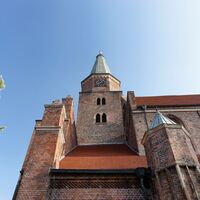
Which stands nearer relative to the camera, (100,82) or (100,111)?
(100,111)

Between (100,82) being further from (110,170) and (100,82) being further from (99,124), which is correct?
(110,170)

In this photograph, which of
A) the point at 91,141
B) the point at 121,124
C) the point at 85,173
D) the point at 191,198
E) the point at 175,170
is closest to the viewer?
the point at 191,198

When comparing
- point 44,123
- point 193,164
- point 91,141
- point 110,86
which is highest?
point 110,86

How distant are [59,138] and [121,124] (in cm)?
941

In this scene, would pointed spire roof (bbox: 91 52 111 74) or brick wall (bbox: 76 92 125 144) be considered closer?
brick wall (bbox: 76 92 125 144)

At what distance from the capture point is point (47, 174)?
814 cm

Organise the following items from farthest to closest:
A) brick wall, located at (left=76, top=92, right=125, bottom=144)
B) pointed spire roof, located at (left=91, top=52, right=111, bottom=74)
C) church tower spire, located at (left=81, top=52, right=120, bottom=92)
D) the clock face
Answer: pointed spire roof, located at (left=91, top=52, right=111, bottom=74) < the clock face < church tower spire, located at (left=81, top=52, right=120, bottom=92) < brick wall, located at (left=76, top=92, right=125, bottom=144)

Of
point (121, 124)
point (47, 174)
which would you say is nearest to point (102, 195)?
point (47, 174)

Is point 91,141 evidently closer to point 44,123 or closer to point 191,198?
point 44,123

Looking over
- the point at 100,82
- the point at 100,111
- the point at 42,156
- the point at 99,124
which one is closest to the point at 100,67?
the point at 100,82

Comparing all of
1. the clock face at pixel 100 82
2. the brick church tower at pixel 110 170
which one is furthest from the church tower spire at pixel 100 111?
the brick church tower at pixel 110 170

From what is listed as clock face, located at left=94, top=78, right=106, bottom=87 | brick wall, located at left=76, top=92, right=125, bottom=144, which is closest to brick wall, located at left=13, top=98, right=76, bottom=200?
brick wall, located at left=76, top=92, right=125, bottom=144

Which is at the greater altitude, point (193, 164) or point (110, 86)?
point (110, 86)

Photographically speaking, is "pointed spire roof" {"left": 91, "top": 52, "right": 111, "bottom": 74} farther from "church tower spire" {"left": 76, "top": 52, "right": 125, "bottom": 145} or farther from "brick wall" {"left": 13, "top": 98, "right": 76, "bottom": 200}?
"brick wall" {"left": 13, "top": 98, "right": 76, "bottom": 200}
